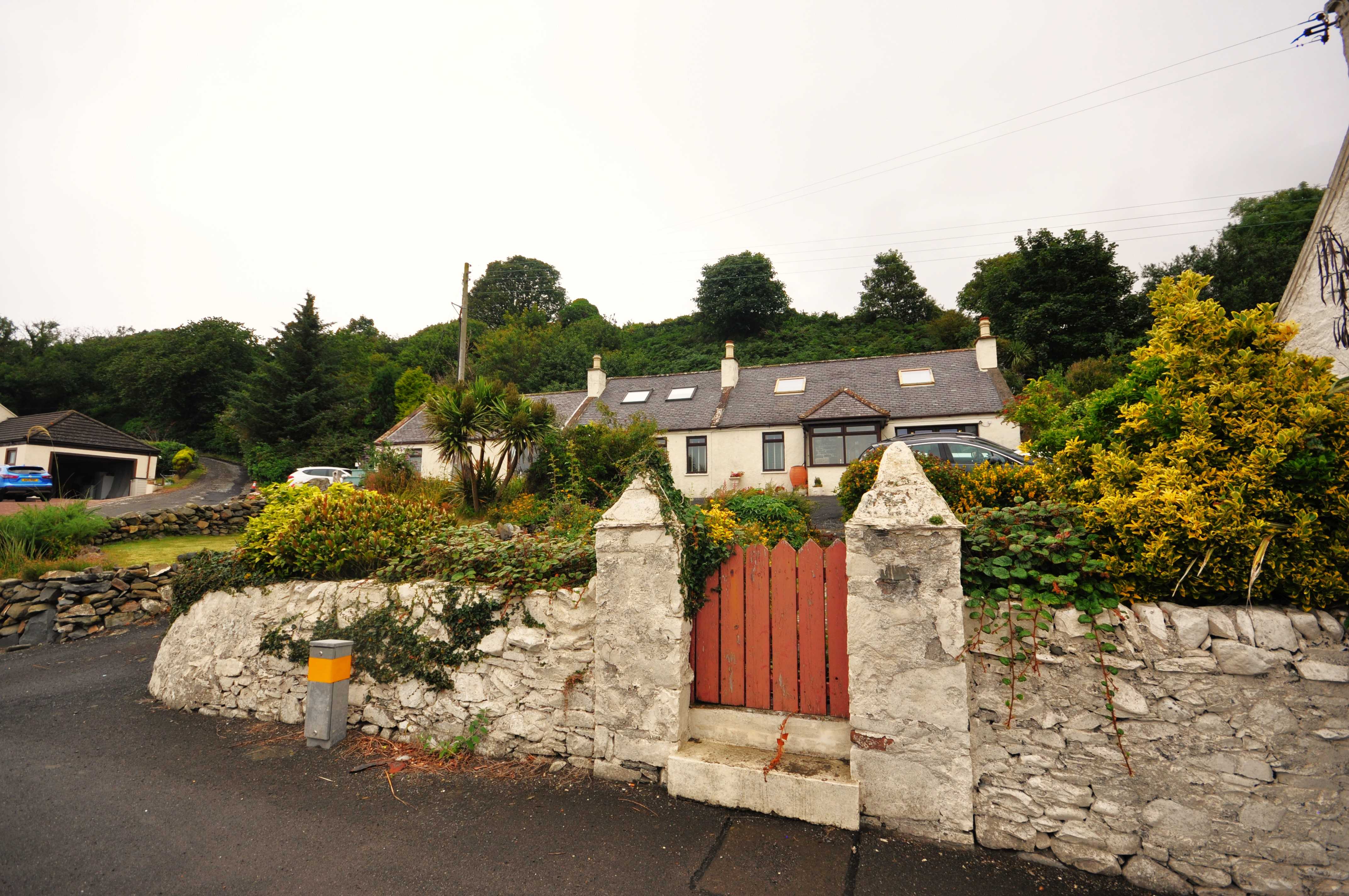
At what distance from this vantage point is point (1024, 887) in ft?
10.3

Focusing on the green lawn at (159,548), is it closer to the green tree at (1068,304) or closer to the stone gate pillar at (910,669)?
the stone gate pillar at (910,669)

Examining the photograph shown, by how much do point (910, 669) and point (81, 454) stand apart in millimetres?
37195

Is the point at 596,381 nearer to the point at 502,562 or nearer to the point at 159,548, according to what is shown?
the point at 159,548

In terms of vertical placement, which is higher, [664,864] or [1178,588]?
[1178,588]

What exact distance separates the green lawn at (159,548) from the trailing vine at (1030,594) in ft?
39.9

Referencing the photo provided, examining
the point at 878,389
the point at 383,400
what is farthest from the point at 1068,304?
the point at 383,400

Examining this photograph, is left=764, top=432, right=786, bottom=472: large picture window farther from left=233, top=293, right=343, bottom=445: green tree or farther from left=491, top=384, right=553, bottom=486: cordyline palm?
left=233, top=293, right=343, bottom=445: green tree

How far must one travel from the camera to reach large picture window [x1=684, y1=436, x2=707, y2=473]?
21891 mm

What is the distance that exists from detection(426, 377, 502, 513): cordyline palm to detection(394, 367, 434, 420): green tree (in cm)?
2499

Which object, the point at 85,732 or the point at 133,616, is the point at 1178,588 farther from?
the point at 133,616

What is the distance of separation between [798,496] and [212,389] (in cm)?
4589

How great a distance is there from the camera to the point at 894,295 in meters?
46.8

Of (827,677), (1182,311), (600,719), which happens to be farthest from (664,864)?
(1182,311)

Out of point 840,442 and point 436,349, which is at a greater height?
point 436,349
